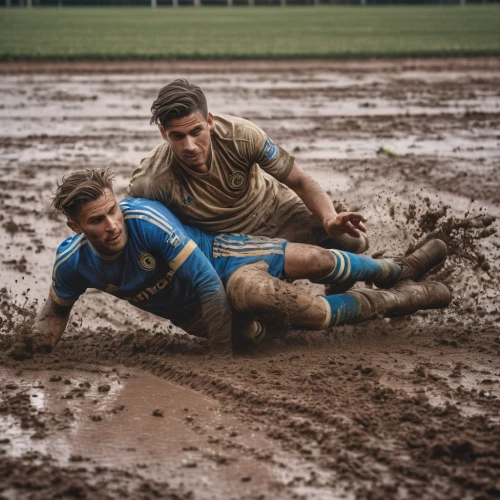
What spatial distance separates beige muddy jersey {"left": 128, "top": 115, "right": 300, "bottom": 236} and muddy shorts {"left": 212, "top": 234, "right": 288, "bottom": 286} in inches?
5.4

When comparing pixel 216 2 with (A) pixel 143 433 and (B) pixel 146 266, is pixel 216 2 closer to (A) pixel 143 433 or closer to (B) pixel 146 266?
(B) pixel 146 266

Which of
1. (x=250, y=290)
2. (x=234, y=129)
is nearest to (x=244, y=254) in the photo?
(x=250, y=290)

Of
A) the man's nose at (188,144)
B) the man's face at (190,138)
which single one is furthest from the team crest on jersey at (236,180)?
the man's nose at (188,144)

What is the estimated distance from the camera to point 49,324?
5.00 m

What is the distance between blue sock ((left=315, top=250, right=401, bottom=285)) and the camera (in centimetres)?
517

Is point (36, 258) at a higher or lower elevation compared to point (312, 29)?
lower

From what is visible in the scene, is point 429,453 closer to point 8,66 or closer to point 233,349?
point 233,349

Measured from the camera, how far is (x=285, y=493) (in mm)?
3281

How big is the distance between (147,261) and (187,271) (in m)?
0.24

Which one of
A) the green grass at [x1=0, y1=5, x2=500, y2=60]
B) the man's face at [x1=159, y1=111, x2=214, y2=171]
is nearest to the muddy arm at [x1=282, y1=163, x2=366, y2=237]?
the man's face at [x1=159, y1=111, x2=214, y2=171]

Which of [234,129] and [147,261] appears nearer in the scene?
[147,261]

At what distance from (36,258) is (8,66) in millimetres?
12741

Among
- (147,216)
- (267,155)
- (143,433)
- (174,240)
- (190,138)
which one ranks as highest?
(190,138)

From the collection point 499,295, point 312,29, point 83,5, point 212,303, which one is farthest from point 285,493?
point 83,5
